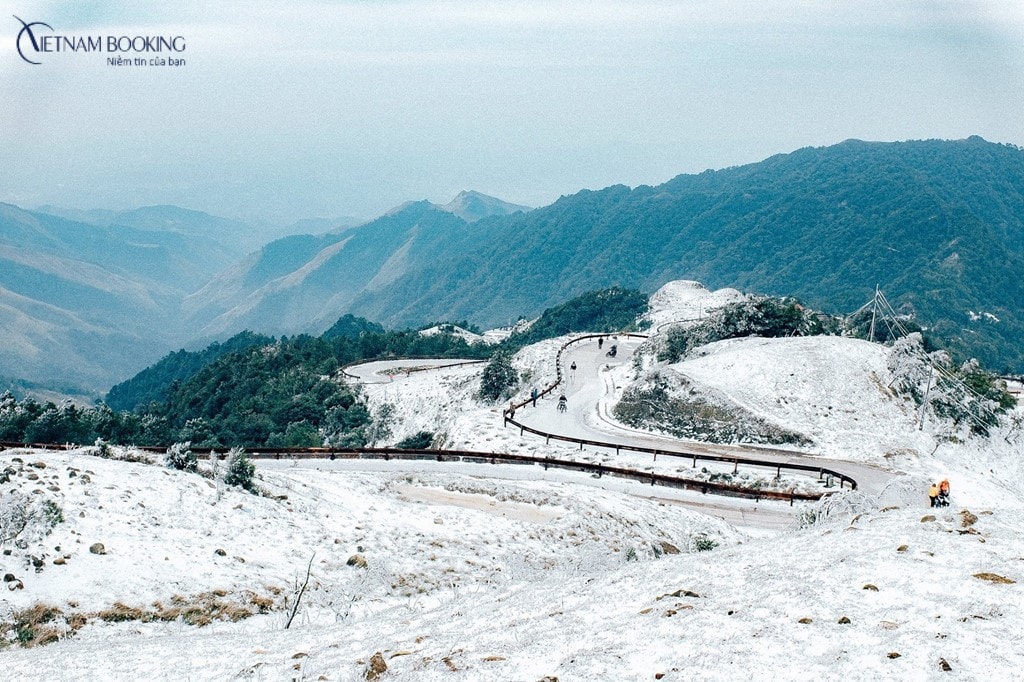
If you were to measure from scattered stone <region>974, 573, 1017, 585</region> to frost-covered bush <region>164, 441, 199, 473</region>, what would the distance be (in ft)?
61.9

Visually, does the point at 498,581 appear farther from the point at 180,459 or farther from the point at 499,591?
the point at 180,459

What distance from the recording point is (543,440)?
3741cm

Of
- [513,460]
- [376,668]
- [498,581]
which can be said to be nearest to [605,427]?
[513,460]

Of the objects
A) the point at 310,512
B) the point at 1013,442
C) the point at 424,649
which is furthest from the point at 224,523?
the point at 1013,442

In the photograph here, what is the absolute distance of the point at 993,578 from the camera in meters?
10.4

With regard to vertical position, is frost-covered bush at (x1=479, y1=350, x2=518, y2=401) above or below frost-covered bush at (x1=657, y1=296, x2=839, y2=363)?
below

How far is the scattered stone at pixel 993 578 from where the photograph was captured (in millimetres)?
10230

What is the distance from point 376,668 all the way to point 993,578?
30.2ft

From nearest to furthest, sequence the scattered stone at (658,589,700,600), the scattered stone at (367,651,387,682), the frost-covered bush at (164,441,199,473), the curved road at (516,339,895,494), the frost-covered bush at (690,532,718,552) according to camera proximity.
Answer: the scattered stone at (367,651,387,682) < the scattered stone at (658,589,700,600) < the frost-covered bush at (690,532,718,552) < the frost-covered bush at (164,441,199,473) < the curved road at (516,339,895,494)

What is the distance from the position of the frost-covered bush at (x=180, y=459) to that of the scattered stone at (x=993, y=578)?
18.9m

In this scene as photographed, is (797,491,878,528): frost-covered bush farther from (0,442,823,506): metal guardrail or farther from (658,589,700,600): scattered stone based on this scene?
(0,442,823,506): metal guardrail

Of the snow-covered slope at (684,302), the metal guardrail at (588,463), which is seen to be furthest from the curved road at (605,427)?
the snow-covered slope at (684,302)

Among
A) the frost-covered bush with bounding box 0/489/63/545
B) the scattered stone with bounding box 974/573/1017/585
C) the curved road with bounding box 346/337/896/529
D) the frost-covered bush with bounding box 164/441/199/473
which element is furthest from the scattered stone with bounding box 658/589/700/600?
the curved road with bounding box 346/337/896/529

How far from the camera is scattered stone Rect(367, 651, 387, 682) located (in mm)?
9430
